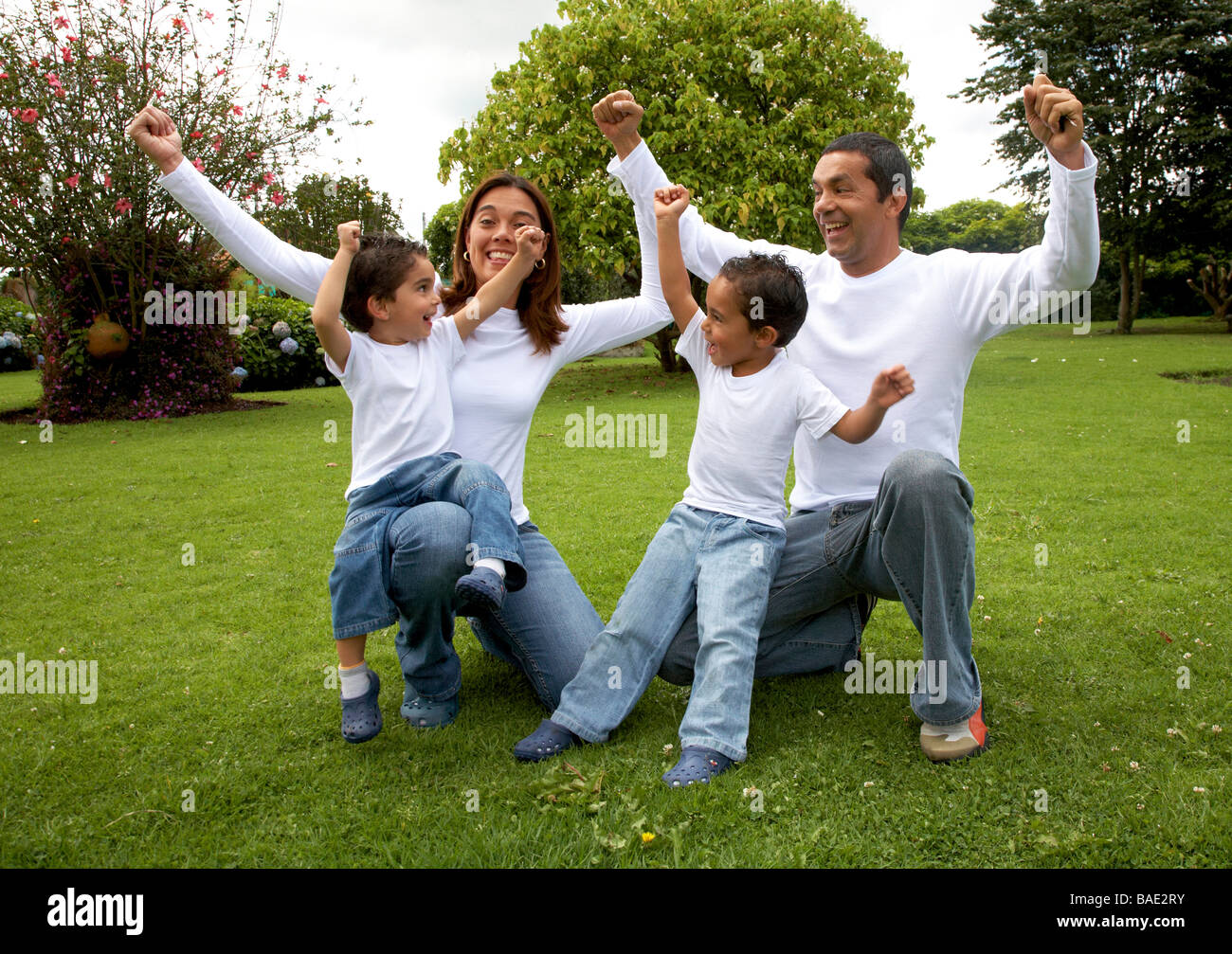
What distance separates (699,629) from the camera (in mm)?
3057

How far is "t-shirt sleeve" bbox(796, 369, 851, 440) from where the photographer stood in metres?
3.09

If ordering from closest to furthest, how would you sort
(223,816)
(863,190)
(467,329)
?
(223,816) → (863,190) → (467,329)

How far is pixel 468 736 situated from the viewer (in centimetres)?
305

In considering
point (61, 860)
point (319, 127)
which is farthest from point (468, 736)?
point (319, 127)

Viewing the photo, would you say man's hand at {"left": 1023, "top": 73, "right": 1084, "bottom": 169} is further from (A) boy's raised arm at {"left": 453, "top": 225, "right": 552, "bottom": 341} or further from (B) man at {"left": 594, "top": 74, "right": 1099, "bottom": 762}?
(A) boy's raised arm at {"left": 453, "top": 225, "right": 552, "bottom": 341}

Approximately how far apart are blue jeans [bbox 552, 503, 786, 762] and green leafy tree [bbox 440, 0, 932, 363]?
35.2 ft

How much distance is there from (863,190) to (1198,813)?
2.19m

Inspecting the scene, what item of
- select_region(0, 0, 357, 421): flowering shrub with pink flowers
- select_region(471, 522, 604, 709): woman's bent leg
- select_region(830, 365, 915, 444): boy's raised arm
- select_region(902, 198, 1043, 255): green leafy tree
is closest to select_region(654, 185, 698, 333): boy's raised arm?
select_region(830, 365, 915, 444): boy's raised arm

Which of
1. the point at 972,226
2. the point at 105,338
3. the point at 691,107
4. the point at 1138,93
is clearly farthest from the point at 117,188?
the point at 972,226

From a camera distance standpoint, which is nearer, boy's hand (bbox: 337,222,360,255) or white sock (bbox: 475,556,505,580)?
white sock (bbox: 475,556,505,580)

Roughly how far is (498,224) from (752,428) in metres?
1.32

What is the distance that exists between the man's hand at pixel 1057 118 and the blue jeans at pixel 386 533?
6.55 feet

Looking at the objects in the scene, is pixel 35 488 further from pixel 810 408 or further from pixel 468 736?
pixel 810 408

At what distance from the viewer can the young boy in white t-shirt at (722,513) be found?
2.90 m
